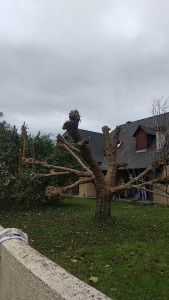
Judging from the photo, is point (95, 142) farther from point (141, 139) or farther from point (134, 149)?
point (141, 139)

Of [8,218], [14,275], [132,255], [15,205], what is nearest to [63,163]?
[15,205]

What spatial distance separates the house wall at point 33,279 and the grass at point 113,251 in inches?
55.0

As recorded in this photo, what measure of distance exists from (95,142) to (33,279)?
2596 cm

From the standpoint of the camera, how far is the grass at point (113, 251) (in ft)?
12.2

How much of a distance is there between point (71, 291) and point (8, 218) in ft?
27.4

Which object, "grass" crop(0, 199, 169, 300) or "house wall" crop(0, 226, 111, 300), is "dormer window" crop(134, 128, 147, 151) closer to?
"grass" crop(0, 199, 169, 300)

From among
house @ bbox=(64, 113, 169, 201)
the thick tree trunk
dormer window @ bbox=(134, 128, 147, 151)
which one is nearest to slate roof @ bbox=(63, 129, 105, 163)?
house @ bbox=(64, 113, 169, 201)

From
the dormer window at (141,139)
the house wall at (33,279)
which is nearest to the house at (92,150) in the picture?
the dormer window at (141,139)

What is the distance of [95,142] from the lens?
2798 centimetres

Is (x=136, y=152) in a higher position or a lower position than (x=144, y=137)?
lower

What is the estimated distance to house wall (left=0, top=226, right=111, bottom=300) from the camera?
5.90 ft

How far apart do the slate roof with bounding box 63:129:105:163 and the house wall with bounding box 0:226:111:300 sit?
22.6 metres

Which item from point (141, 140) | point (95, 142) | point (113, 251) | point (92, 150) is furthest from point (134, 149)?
point (113, 251)

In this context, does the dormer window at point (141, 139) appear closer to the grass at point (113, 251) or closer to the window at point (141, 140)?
the window at point (141, 140)
